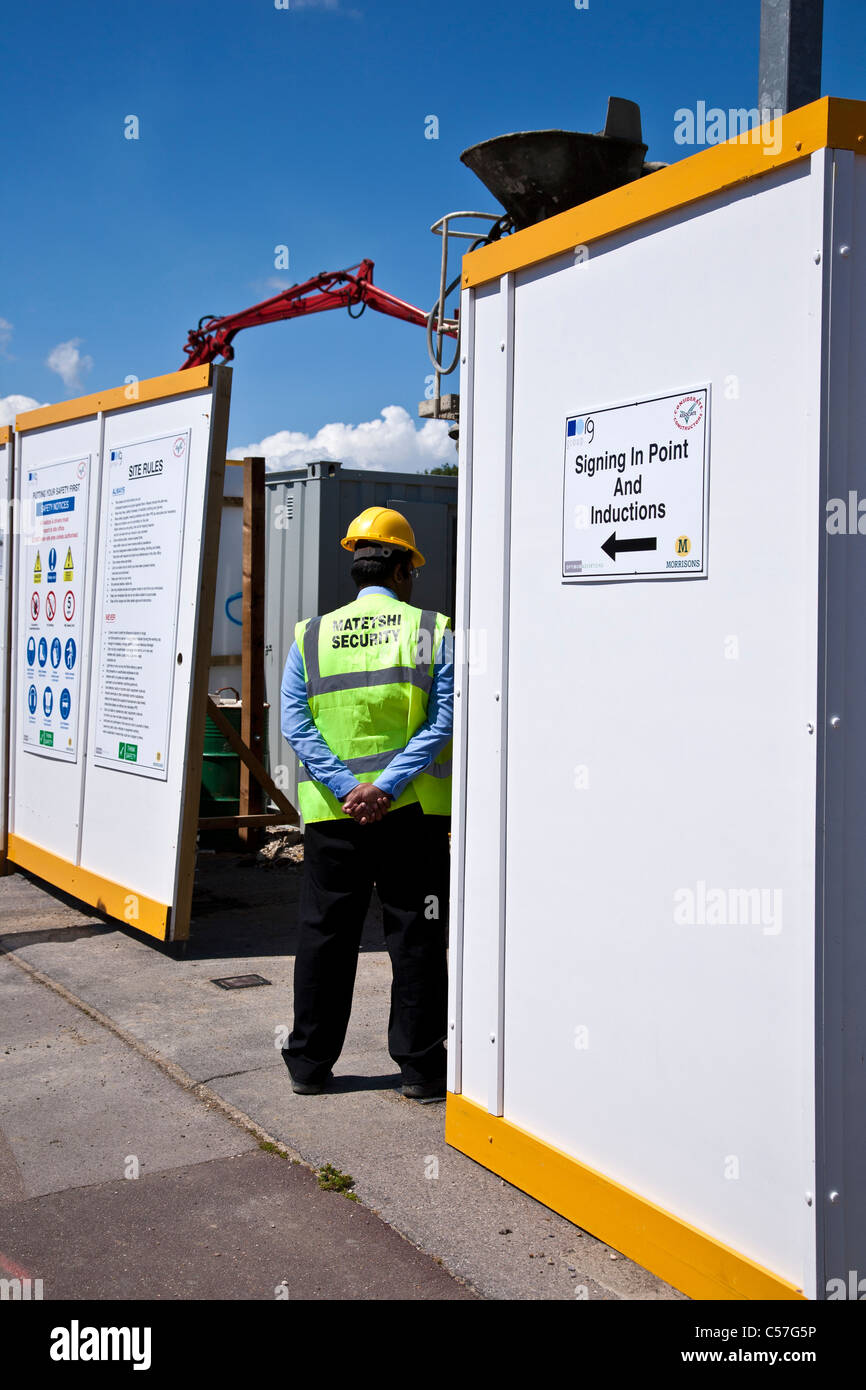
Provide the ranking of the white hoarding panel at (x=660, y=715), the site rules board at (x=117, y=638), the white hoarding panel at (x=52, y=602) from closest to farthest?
the white hoarding panel at (x=660, y=715)
the site rules board at (x=117, y=638)
the white hoarding panel at (x=52, y=602)

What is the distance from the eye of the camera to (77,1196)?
3.81m

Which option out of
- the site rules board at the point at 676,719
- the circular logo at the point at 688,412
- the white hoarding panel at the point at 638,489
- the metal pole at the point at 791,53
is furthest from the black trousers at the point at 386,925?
the metal pole at the point at 791,53

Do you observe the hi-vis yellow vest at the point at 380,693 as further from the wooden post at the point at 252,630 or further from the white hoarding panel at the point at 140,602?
the wooden post at the point at 252,630

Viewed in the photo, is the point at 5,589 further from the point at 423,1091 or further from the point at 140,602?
the point at 423,1091

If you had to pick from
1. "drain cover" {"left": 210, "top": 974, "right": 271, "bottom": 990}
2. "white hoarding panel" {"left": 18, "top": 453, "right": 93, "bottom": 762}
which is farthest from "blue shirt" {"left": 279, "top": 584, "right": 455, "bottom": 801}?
"white hoarding panel" {"left": 18, "top": 453, "right": 93, "bottom": 762}

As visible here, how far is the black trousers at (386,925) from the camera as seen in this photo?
4.46 metres

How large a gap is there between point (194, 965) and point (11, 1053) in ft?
4.84

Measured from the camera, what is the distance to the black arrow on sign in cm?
329

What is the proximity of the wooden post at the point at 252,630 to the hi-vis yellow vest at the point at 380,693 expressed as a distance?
482cm

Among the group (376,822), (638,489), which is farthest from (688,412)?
(376,822)

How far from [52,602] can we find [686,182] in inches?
223

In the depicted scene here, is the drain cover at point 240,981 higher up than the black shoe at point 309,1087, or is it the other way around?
the drain cover at point 240,981

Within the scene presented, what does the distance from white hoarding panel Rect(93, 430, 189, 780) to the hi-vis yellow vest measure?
2.20 m
